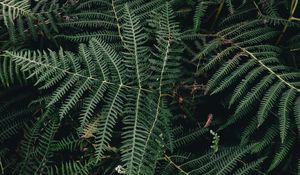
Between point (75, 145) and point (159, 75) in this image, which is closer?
point (159, 75)

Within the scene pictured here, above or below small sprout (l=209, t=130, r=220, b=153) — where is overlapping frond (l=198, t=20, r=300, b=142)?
above

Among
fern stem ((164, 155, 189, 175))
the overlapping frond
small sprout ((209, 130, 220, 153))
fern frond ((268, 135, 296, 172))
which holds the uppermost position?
the overlapping frond

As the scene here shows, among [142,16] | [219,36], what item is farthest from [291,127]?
[142,16]

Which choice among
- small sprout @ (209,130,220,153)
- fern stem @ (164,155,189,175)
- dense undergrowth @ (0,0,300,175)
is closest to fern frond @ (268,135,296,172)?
dense undergrowth @ (0,0,300,175)

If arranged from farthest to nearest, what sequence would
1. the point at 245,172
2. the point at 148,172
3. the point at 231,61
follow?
the point at 231,61
the point at 245,172
the point at 148,172

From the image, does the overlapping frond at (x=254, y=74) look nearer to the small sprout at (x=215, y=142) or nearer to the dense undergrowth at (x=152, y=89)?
the dense undergrowth at (x=152, y=89)

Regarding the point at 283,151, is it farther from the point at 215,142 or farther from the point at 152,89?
the point at 152,89

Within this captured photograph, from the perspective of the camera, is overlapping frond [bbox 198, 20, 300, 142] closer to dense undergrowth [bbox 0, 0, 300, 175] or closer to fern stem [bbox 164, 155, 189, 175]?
dense undergrowth [bbox 0, 0, 300, 175]

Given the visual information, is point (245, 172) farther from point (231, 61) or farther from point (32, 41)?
point (32, 41)
